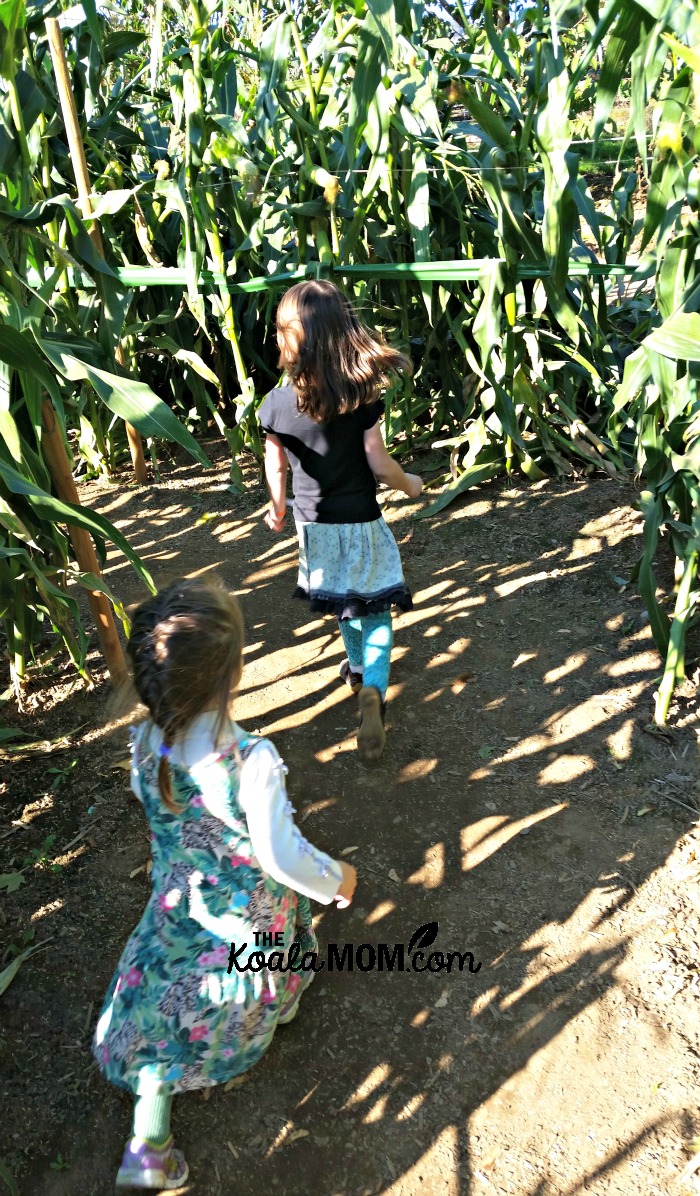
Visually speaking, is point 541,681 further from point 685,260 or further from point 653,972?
point 685,260

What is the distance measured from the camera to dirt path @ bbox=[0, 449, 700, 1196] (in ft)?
5.52

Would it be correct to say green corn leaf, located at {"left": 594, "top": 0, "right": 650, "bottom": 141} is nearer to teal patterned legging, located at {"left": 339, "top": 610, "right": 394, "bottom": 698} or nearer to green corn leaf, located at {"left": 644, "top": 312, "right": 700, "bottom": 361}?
green corn leaf, located at {"left": 644, "top": 312, "right": 700, "bottom": 361}

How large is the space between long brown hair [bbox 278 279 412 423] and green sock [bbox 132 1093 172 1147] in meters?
1.61

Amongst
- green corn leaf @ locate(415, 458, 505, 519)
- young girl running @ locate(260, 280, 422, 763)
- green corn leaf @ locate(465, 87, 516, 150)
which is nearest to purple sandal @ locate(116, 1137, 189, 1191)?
young girl running @ locate(260, 280, 422, 763)

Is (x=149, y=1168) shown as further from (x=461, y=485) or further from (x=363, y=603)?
(x=461, y=485)

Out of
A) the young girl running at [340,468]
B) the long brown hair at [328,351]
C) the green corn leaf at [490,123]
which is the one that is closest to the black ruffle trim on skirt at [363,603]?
the young girl running at [340,468]

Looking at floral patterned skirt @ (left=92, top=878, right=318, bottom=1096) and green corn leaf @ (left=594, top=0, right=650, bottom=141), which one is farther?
green corn leaf @ (left=594, top=0, right=650, bottom=141)

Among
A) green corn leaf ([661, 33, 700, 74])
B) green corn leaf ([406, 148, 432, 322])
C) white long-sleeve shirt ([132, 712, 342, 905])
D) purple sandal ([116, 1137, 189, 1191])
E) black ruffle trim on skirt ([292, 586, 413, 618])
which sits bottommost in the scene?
purple sandal ([116, 1137, 189, 1191])

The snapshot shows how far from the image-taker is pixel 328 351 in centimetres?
227

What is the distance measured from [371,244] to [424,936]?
288cm

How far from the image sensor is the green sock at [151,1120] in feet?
5.31

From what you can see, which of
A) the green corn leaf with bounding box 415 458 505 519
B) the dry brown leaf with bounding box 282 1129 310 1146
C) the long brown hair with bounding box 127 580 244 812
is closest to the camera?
the long brown hair with bounding box 127 580 244 812

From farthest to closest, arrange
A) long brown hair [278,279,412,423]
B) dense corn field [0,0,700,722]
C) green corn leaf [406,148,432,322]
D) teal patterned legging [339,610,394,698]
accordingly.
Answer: green corn leaf [406,148,432,322] < teal patterned legging [339,610,394,698] < long brown hair [278,279,412,423] < dense corn field [0,0,700,722]

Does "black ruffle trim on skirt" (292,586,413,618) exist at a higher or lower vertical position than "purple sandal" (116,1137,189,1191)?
higher
